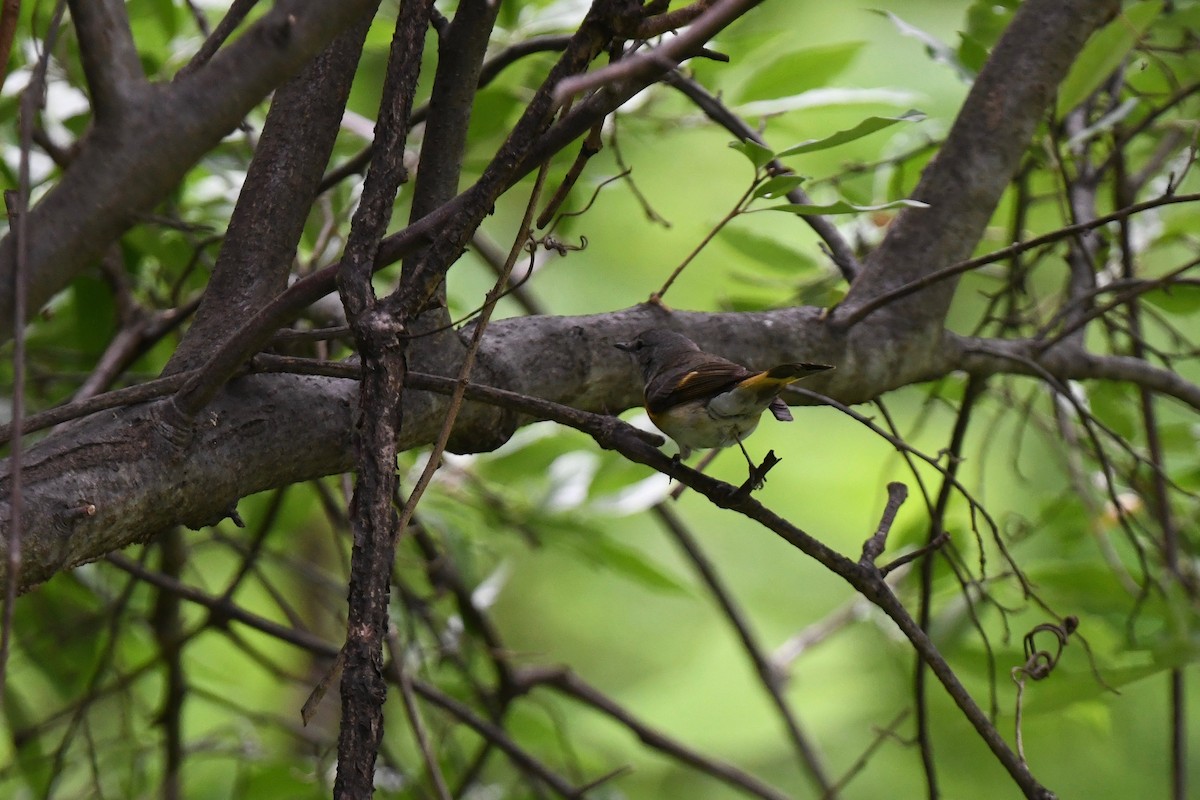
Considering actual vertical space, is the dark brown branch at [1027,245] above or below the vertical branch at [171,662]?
below

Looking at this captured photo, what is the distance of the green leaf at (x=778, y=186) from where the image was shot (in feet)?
4.22

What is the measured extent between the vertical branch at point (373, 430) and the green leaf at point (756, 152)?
47cm

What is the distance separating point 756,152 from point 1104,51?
0.77 metres

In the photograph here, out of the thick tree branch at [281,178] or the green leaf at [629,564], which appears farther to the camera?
the green leaf at [629,564]

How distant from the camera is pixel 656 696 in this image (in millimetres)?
4336

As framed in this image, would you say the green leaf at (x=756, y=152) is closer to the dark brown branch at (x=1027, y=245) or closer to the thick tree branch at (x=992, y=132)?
the dark brown branch at (x=1027, y=245)

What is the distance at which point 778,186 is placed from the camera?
1.31 metres

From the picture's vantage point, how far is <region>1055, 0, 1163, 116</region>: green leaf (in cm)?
172

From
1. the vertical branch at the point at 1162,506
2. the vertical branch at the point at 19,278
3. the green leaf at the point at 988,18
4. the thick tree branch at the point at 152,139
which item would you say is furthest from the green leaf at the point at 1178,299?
the vertical branch at the point at 19,278

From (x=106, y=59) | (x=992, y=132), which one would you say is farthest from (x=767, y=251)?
(x=106, y=59)

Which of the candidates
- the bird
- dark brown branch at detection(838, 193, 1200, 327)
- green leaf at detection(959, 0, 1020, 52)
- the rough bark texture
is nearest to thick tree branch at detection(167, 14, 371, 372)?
the rough bark texture

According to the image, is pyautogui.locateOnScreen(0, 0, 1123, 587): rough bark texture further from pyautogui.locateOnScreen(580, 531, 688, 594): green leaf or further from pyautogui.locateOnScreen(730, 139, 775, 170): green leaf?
pyautogui.locateOnScreen(580, 531, 688, 594): green leaf

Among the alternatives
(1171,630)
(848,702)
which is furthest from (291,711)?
(1171,630)

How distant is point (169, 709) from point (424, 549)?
643mm
